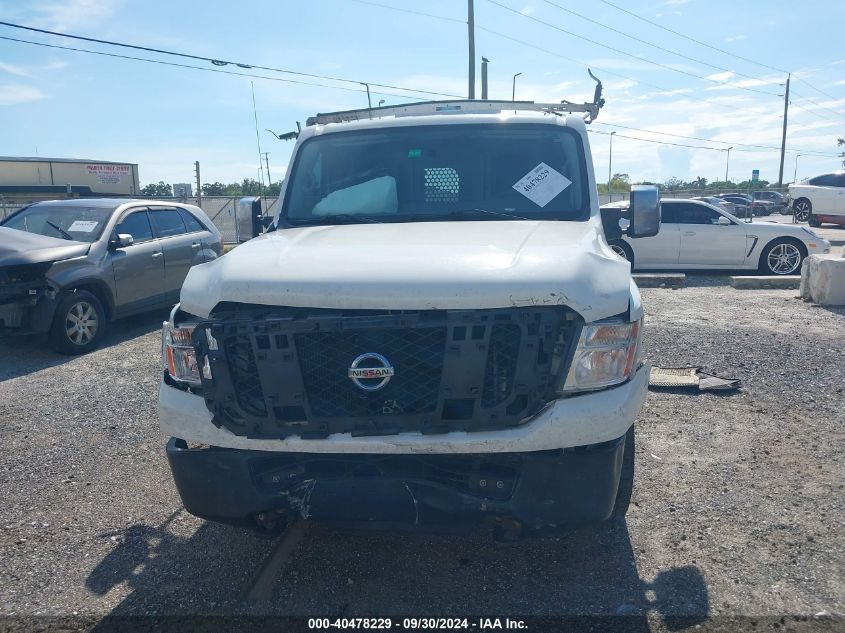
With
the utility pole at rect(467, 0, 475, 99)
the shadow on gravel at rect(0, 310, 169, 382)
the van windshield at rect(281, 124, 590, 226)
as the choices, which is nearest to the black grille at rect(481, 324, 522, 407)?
the van windshield at rect(281, 124, 590, 226)

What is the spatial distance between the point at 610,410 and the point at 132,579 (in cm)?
235

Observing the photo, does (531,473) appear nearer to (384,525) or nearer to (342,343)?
(384,525)

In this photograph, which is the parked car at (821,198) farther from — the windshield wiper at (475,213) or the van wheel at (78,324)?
the windshield wiper at (475,213)

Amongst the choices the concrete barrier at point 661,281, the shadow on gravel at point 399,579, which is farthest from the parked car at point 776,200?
the shadow on gravel at point 399,579

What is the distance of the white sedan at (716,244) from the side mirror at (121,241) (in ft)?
26.9

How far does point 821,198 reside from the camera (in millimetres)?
24703

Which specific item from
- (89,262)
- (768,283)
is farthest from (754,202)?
(89,262)

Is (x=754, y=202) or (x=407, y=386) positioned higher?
(x=407, y=386)

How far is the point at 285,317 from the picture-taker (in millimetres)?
2857

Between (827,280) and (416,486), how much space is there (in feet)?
28.0

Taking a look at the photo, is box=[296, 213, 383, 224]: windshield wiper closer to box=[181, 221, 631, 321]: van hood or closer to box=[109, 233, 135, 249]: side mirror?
box=[181, 221, 631, 321]: van hood

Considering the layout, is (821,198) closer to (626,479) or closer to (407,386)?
(626,479)

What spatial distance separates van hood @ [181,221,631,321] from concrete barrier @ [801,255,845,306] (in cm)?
727

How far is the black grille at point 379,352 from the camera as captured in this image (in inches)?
111
